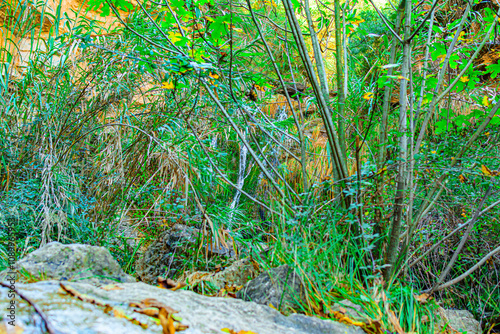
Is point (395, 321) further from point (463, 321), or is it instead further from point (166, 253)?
point (166, 253)

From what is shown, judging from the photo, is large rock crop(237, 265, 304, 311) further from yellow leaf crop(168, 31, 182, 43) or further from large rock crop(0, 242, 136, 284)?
yellow leaf crop(168, 31, 182, 43)

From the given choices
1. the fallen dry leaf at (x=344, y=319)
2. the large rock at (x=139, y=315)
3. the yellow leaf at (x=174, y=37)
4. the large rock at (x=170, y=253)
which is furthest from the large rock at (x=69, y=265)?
the yellow leaf at (x=174, y=37)

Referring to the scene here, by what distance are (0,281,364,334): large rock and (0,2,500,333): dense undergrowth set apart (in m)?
0.17

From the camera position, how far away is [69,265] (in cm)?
132

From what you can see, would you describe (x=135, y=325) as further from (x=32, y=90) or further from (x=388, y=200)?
(x=32, y=90)

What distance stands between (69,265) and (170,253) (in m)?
0.94

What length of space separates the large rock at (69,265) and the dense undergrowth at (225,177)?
1.85 feet

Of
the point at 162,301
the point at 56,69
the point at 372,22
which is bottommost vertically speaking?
the point at 162,301

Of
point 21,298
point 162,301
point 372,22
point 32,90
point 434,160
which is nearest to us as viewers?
point 21,298

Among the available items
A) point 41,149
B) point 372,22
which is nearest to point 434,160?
point 41,149

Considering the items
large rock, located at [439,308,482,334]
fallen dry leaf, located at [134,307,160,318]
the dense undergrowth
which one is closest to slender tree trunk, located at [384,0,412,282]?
the dense undergrowth

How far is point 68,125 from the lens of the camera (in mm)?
2455

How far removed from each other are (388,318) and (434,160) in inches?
32.3

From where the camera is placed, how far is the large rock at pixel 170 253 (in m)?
2.22
